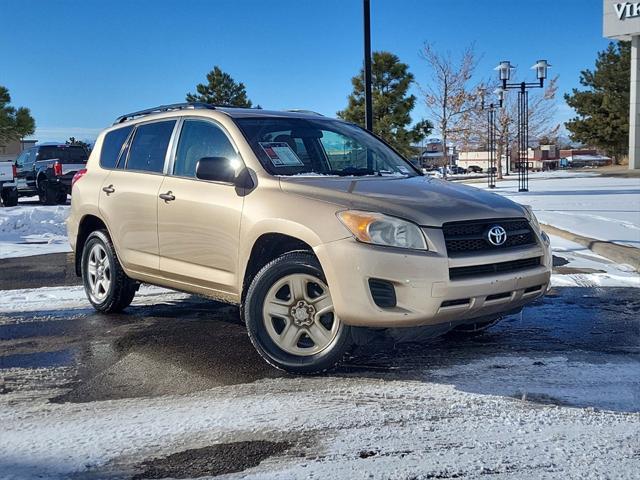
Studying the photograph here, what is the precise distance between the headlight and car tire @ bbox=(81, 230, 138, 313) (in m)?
2.82

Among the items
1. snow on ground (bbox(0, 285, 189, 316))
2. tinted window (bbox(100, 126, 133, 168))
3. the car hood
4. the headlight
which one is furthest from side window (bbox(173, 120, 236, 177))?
snow on ground (bbox(0, 285, 189, 316))

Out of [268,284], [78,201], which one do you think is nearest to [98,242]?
[78,201]

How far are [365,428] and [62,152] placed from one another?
70.1ft

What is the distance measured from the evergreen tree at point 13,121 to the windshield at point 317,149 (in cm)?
4235

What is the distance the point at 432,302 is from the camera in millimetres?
3783

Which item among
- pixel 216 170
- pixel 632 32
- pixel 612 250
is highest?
pixel 632 32

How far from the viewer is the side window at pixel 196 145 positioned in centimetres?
500

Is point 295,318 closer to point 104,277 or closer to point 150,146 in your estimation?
point 150,146

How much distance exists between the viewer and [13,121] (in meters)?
42.9

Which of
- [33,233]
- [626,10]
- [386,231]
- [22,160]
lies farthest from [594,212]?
[626,10]

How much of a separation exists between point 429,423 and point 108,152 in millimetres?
4202

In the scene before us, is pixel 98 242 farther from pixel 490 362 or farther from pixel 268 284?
pixel 490 362

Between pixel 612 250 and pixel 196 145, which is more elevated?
pixel 196 145

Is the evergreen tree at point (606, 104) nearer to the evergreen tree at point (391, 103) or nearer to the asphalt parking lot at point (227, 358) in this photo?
the evergreen tree at point (391, 103)
